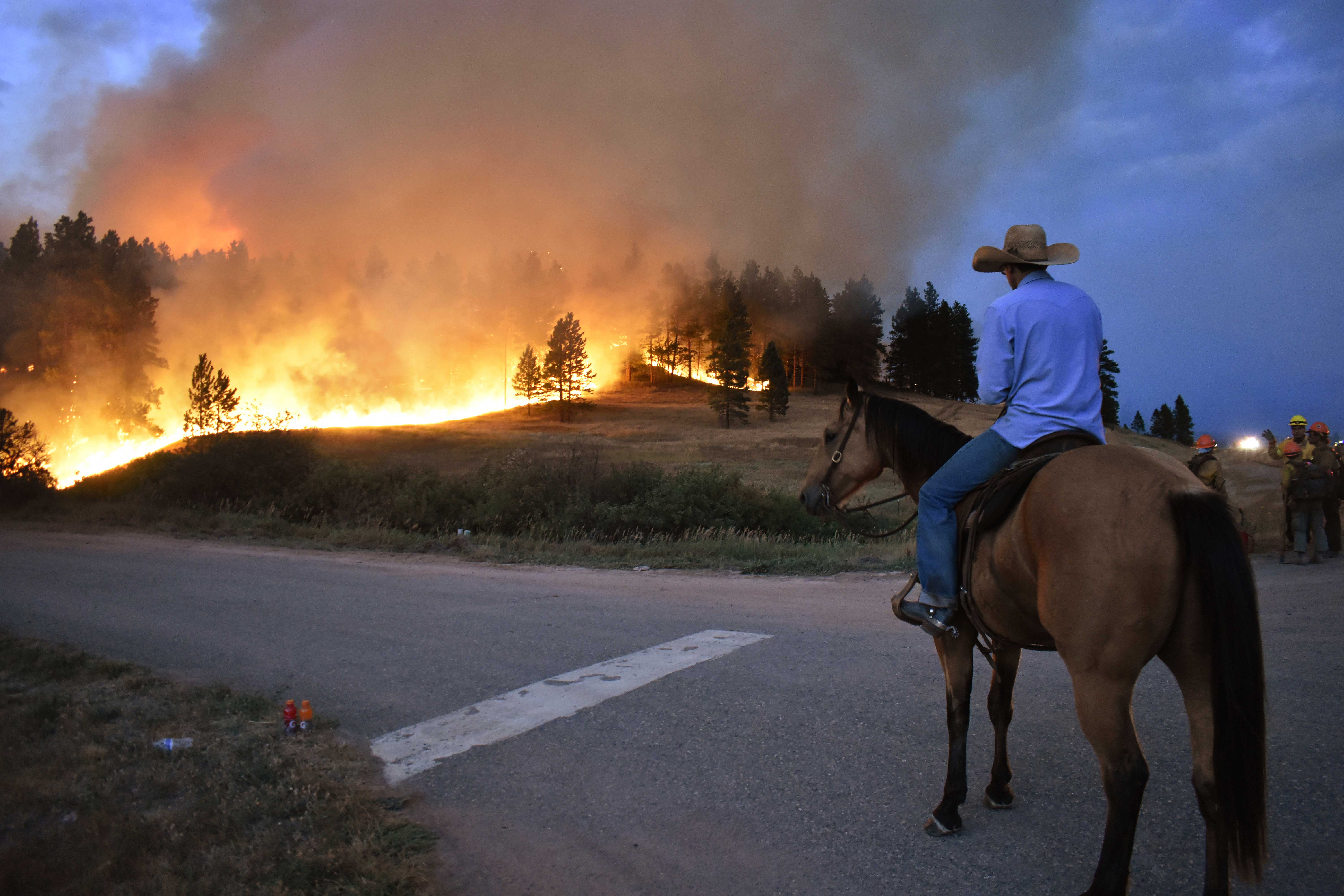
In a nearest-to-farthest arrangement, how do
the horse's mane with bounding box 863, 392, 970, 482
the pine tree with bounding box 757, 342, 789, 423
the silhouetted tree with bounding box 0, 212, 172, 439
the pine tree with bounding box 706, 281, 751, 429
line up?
1. the horse's mane with bounding box 863, 392, 970, 482
2. the silhouetted tree with bounding box 0, 212, 172, 439
3. the pine tree with bounding box 706, 281, 751, 429
4. the pine tree with bounding box 757, 342, 789, 423

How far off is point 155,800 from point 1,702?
3069 mm

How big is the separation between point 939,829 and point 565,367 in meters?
81.1

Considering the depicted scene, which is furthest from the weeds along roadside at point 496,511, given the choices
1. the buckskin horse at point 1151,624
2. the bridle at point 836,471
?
the buckskin horse at point 1151,624

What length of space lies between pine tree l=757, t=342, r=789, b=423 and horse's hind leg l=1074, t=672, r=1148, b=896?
7316cm

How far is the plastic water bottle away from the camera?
5.33 m

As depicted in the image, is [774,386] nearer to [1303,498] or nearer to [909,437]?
[1303,498]

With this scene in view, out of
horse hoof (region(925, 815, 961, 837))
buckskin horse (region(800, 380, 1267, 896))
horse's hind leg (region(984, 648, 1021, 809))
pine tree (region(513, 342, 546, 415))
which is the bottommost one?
horse hoof (region(925, 815, 961, 837))

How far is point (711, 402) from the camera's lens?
241ft

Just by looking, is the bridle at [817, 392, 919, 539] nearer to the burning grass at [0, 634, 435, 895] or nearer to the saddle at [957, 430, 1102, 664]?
the saddle at [957, 430, 1102, 664]

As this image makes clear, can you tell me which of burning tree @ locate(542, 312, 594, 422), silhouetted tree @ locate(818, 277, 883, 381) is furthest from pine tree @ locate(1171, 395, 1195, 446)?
burning tree @ locate(542, 312, 594, 422)

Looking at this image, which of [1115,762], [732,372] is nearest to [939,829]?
[1115,762]

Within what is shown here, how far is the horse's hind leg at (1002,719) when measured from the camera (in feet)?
12.9

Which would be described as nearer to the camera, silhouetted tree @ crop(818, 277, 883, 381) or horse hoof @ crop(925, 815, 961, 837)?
horse hoof @ crop(925, 815, 961, 837)

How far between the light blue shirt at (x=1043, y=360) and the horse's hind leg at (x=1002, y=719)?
1.21 metres
